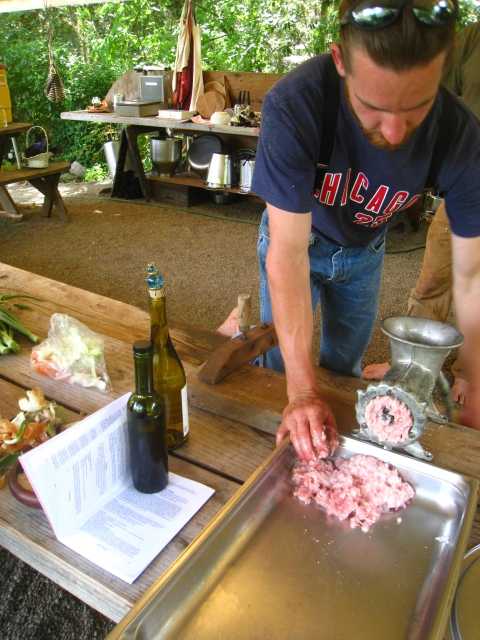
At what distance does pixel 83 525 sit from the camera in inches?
36.9

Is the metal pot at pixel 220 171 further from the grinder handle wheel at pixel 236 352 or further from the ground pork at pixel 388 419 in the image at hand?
the ground pork at pixel 388 419

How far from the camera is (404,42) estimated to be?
919 millimetres

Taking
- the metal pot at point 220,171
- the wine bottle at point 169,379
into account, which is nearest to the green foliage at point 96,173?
the metal pot at point 220,171

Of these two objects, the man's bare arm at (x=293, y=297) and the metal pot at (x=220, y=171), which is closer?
the man's bare arm at (x=293, y=297)

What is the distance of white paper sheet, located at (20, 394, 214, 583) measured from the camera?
862 mm

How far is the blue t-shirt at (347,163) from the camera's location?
48.6 inches

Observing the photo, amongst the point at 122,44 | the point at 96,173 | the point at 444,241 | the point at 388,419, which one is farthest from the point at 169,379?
the point at 122,44

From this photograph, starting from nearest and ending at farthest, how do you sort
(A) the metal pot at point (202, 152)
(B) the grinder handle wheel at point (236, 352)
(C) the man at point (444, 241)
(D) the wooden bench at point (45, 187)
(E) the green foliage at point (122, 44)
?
(B) the grinder handle wheel at point (236, 352), (C) the man at point (444, 241), (D) the wooden bench at point (45, 187), (A) the metal pot at point (202, 152), (E) the green foliage at point (122, 44)

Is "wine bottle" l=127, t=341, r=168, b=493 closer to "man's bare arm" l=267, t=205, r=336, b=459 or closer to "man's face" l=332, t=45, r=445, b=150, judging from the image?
"man's bare arm" l=267, t=205, r=336, b=459

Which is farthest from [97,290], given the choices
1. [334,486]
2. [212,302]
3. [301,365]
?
[334,486]

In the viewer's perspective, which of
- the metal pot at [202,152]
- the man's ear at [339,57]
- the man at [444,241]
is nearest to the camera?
the man's ear at [339,57]

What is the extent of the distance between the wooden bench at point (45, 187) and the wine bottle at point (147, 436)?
4.61 meters

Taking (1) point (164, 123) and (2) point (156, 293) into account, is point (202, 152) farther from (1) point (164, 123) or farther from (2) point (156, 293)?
(2) point (156, 293)

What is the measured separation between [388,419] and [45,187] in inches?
204
